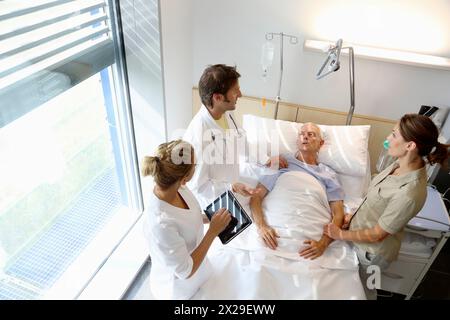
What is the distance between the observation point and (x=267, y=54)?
2.40 metres

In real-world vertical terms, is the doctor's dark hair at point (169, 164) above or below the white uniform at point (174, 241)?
above

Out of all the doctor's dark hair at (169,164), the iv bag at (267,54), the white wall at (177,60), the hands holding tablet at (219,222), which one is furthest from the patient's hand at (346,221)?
the white wall at (177,60)

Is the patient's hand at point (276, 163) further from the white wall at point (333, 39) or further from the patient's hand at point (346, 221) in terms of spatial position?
the white wall at point (333, 39)

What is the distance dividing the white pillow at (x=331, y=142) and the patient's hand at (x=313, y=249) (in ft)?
2.30

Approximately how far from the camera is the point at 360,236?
1.69m

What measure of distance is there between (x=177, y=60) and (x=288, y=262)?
1.61 metres

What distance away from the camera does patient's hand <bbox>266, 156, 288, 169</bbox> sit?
2.17 metres

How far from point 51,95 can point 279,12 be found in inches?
62.6

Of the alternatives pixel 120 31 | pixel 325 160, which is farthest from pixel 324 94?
pixel 120 31

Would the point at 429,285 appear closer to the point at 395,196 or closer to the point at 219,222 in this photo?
the point at 395,196

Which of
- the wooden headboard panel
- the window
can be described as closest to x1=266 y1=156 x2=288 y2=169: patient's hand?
the wooden headboard panel

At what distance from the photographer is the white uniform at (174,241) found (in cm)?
124
